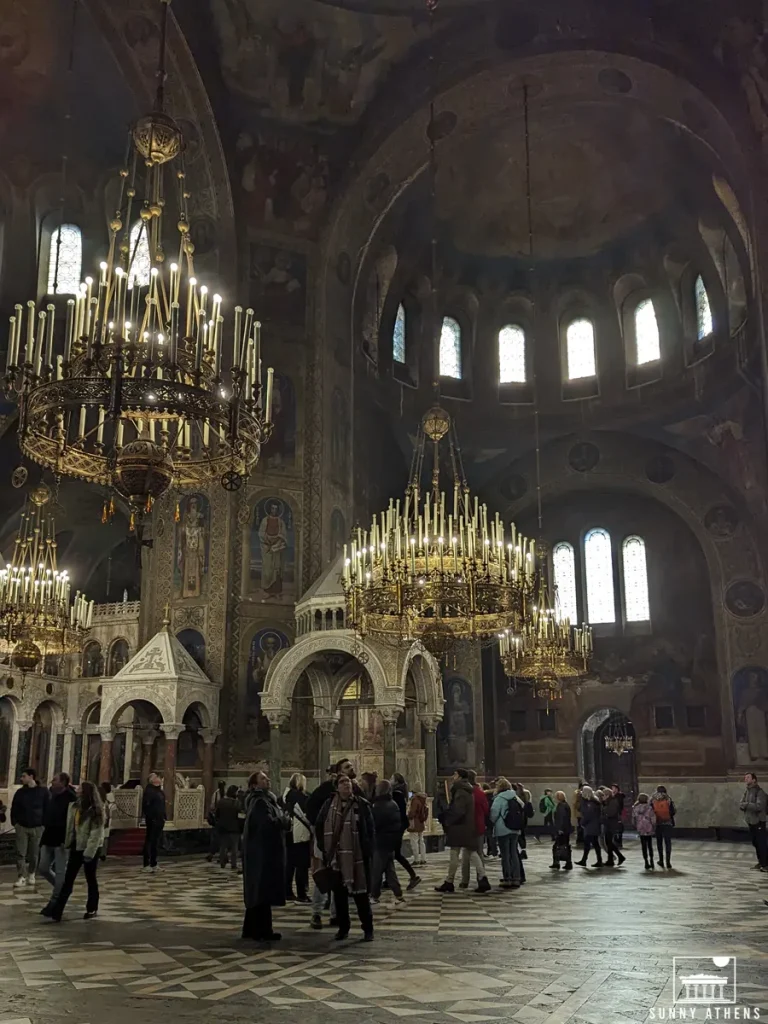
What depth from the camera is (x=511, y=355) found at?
28062 millimetres

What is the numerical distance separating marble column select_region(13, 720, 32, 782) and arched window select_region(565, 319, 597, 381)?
17.6 meters

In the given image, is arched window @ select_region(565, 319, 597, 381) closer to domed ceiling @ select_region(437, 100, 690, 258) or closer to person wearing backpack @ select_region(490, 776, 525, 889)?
domed ceiling @ select_region(437, 100, 690, 258)

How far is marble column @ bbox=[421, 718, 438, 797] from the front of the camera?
16.6 meters

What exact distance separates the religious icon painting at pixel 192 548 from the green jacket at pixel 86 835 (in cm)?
1168

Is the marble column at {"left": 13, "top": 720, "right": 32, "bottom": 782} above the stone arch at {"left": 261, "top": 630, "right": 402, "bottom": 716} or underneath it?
underneath

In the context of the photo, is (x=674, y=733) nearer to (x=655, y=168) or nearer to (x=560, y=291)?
(x=560, y=291)

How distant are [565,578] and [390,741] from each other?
43.8 ft

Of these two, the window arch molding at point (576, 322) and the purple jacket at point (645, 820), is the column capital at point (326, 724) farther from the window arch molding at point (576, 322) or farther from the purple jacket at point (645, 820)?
the window arch molding at point (576, 322)

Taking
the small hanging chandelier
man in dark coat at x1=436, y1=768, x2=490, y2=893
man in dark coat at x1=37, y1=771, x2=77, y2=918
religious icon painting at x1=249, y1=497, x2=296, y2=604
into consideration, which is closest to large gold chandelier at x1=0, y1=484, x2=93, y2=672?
religious icon painting at x1=249, y1=497, x2=296, y2=604

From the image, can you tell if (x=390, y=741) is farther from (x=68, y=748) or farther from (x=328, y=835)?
(x=68, y=748)

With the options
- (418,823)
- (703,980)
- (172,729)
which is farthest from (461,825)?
(172,729)

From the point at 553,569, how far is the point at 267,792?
2144cm

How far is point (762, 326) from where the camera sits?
59.3ft

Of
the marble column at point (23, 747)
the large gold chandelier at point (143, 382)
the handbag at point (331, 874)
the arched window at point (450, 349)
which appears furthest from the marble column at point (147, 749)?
the arched window at point (450, 349)
